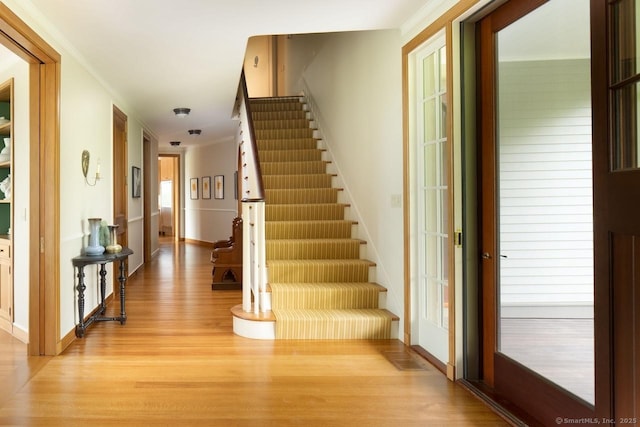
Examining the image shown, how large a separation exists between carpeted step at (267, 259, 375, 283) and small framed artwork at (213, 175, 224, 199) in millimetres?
6385

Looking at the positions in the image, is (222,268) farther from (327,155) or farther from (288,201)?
(327,155)

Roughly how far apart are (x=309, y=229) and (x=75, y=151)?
233 cm

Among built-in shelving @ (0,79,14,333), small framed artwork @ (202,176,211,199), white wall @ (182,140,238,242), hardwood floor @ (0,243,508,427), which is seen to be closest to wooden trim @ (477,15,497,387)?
hardwood floor @ (0,243,508,427)

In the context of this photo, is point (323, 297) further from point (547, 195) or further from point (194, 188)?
point (194, 188)

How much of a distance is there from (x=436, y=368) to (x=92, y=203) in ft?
11.4

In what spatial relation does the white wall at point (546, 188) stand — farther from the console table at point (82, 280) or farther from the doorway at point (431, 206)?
the console table at point (82, 280)

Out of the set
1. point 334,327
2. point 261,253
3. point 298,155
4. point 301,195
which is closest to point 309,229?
point 301,195

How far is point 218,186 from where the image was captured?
33.7ft

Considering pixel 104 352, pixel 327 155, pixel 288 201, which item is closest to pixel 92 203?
pixel 104 352

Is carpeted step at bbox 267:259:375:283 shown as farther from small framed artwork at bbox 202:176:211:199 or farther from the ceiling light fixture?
small framed artwork at bbox 202:176:211:199

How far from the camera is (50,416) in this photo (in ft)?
7.48

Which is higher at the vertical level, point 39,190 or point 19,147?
point 19,147

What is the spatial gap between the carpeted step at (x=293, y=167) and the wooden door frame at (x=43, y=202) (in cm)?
281

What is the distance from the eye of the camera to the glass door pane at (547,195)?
192 centimetres
